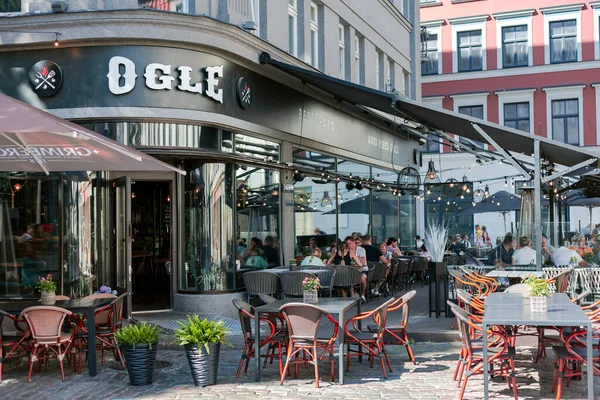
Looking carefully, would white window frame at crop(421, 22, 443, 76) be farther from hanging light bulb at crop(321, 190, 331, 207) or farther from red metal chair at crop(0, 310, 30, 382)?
red metal chair at crop(0, 310, 30, 382)

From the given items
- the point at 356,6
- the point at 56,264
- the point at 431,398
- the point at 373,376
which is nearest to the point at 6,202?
the point at 56,264

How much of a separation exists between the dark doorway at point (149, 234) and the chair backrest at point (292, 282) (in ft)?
18.9

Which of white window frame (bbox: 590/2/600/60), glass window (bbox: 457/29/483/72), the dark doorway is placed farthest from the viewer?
glass window (bbox: 457/29/483/72)

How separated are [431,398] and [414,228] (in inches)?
853

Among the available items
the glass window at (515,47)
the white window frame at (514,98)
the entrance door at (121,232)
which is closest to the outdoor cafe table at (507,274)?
the entrance door at (121,232)

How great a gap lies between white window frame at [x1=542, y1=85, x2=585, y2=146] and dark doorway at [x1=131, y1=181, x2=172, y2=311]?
73.4ft

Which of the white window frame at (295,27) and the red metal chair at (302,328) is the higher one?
the white window frame at (295,27)

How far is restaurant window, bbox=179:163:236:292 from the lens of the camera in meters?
14.2

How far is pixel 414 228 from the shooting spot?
2945 centimetres

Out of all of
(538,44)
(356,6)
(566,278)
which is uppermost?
(538,44)

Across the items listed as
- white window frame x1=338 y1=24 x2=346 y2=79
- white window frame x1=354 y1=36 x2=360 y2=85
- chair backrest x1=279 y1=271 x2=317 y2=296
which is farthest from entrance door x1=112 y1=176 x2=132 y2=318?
white window frame x1=354 y1=36 x2=360 y2=85

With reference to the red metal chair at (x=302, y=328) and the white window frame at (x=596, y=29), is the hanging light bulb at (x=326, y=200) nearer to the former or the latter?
the red metal chair at (x=302, y=328)

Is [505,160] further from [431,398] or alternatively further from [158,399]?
[158,399]

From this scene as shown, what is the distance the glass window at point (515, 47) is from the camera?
37.1 meters
